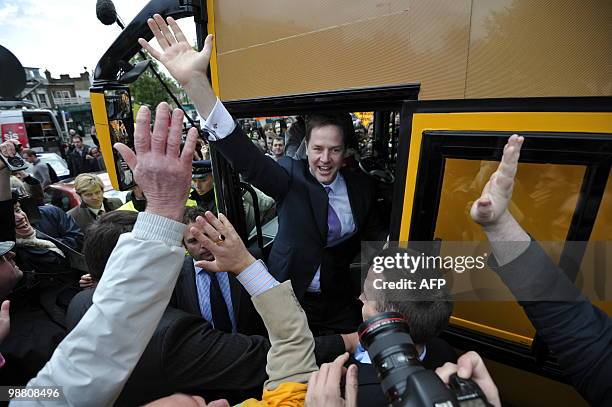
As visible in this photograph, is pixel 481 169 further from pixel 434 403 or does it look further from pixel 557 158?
pixel 434 403

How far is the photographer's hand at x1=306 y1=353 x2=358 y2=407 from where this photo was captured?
0.89 m

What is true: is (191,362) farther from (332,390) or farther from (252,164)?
(252,164)

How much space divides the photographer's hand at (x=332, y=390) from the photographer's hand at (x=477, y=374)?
0.75 feet

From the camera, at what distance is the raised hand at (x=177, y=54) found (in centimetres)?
138

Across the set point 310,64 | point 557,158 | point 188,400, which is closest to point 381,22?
point 310,64

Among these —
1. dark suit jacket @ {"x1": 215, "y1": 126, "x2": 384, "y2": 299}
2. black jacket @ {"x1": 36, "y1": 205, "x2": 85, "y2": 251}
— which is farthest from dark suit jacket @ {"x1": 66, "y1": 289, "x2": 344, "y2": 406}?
black jacket @ {"x1": 36, "y1": 205, "x2": 85, "y2": 251}

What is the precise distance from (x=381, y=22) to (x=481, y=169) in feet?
2.36

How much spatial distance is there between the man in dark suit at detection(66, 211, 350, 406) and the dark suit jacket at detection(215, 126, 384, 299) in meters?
0.53

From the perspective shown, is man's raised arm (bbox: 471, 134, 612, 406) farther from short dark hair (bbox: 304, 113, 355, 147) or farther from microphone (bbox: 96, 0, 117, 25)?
microphone (bbox: 96, 0, 117, 25)

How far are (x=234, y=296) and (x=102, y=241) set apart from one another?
68 centimetres

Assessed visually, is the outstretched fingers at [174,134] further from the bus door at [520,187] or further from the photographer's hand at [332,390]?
the bus door at [520,187]

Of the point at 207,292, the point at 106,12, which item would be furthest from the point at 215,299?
the point at 106,12

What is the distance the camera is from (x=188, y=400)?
1.03 metres

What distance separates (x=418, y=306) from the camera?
1.15m
